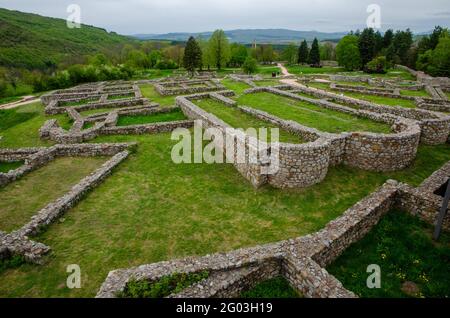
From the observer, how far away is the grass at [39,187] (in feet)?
33.2

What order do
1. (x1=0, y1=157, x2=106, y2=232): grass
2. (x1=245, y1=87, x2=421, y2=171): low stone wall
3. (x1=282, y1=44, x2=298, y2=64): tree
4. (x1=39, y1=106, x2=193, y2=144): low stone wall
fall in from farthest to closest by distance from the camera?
(x1=282, y1=44, x2=298, y2=64): tree, (x1=39, y1=106, x2=193, y2=144): low stone wall, (x1=245, y1=87, x2=421, y2=171): low stone wall, (x1=0, y1=157, x2=106, y2=232): grass

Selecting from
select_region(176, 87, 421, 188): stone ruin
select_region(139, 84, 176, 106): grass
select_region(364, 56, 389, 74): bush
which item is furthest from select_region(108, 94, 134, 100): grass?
select_region(364, 56, 389, 74): bush

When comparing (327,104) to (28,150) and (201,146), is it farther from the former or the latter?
(28,150)

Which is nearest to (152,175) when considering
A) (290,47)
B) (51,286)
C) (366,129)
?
(51,286)

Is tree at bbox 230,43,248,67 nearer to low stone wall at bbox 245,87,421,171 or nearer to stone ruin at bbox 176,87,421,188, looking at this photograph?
stone ruin at bbox 176,87,421,188

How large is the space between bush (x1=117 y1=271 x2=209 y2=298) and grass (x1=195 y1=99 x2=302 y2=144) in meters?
8.76

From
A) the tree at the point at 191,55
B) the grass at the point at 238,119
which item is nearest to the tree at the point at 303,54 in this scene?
the tree at the point at 191,55

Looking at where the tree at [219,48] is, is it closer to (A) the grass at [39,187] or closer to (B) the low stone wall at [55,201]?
(B) the low stone wall at [55,201]

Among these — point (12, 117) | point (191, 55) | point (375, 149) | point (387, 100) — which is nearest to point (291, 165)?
point (375, 149)

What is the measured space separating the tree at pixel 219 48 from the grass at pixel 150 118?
43.4 meters

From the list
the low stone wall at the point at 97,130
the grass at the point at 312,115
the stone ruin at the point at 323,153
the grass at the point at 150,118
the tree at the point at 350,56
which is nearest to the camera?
the stone ruin at the point at 323,153

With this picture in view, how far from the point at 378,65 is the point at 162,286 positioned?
59.4m

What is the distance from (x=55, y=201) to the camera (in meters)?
10.3

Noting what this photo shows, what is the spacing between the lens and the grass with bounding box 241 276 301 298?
6902 millimetres
